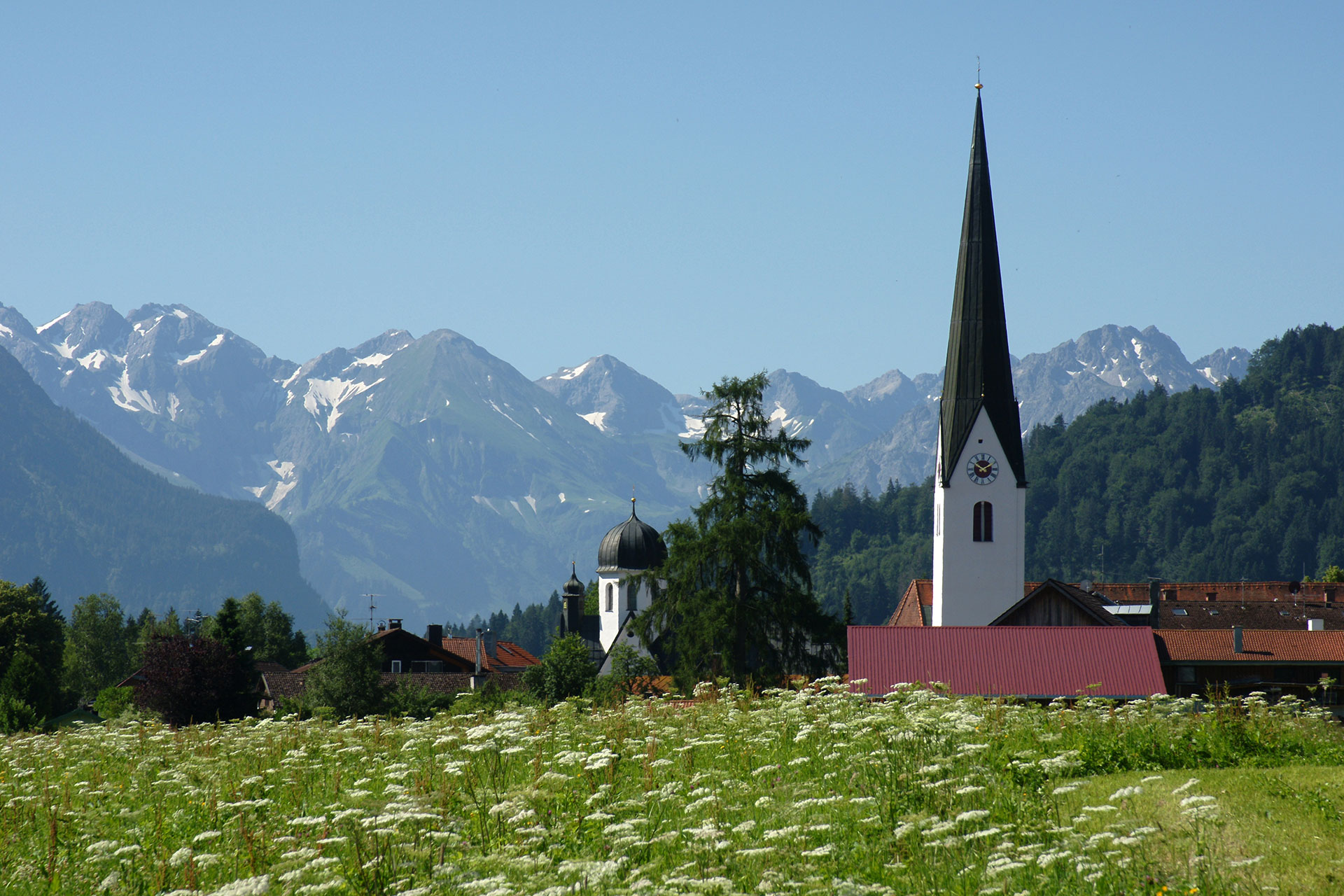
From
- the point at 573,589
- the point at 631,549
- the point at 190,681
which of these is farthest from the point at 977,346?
the point at 573,589

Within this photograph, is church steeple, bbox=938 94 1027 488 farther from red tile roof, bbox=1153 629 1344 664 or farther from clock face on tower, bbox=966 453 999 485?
red tile roof, bbox=1153 629 1344 664

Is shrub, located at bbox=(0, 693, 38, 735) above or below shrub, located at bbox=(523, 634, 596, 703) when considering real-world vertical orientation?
below

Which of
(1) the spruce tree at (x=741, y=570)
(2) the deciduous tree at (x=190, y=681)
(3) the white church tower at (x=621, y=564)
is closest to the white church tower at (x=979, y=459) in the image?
(1) the spruce tree at (x=741, y=570)

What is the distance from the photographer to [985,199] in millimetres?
54438

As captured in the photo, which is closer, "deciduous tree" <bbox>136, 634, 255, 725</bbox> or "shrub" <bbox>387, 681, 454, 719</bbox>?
"shrub" <bbox>387, 681, 454, 719</bbox>

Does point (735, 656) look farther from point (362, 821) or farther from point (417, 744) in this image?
point (362, 821)

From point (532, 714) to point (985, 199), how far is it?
146 ft

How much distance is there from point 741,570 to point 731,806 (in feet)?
101

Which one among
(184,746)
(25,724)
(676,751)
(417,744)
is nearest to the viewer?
(676,751)

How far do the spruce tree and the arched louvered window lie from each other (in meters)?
13.1

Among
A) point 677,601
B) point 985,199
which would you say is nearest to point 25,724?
point 677,601

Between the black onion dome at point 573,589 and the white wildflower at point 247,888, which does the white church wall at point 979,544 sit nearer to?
the white wildflower at point 247,888

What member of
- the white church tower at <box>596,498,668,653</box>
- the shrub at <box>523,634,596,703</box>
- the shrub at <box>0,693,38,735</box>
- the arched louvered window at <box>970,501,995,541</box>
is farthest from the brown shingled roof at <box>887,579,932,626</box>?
the shrub at <box>0,693,38,735</box>

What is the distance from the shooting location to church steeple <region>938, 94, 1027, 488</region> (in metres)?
52.9
